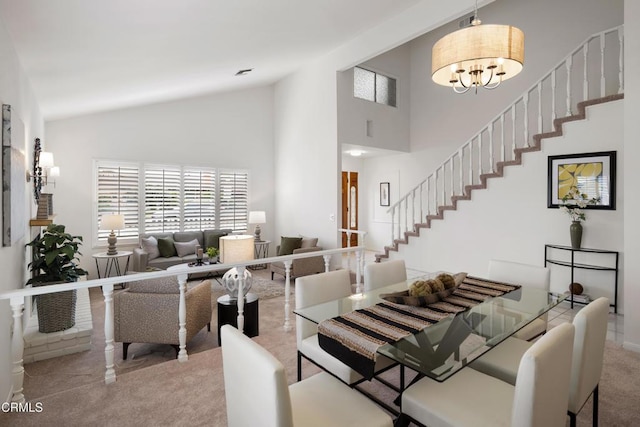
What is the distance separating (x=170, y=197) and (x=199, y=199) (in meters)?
0.57

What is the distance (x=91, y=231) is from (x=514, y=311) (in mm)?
6659

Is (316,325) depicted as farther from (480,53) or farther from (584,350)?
(480,53)

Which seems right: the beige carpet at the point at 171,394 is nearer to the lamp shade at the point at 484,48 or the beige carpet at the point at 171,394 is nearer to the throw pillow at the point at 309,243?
the lamp shade at the point at 484,48

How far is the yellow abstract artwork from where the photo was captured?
12.8ft

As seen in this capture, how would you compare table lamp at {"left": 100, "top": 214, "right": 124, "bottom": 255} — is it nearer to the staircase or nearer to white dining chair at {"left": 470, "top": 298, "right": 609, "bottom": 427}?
the staircase

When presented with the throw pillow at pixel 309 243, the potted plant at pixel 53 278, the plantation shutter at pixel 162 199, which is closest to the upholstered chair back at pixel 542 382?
the potted plant at pixel 53 278

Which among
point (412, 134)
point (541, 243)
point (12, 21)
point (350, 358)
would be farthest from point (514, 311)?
point (412, 134)

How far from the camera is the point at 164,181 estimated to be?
6820mm

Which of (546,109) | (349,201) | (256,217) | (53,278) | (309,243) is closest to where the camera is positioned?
(53,278)

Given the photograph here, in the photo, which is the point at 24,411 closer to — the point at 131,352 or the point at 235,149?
the point at 131,352

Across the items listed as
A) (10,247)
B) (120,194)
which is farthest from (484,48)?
(120,194)

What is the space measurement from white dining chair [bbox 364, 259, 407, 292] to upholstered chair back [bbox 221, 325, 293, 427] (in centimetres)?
143

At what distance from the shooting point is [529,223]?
4.45m

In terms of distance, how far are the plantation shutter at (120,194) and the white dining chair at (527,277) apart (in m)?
6.20
